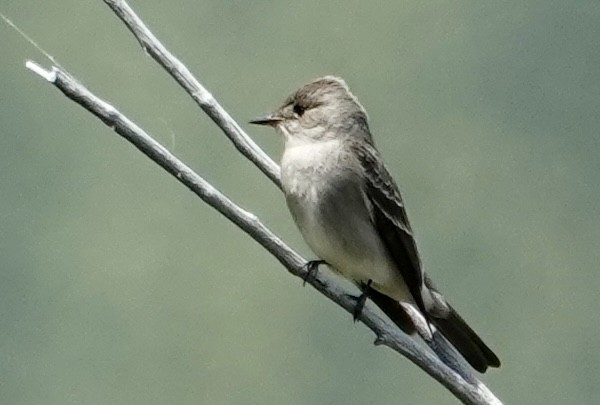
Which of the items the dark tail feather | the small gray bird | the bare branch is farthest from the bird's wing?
the bare branch

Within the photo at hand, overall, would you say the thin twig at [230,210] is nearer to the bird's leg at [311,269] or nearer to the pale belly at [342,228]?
the bird's leg at [311,269]

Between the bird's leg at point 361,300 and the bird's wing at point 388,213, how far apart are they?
0.07 meters

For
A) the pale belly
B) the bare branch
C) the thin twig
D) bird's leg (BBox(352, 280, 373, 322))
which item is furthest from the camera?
the pale belly

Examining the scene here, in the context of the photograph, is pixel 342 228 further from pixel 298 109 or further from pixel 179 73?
pixel 179 73

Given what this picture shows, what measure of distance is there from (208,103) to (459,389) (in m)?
0.62

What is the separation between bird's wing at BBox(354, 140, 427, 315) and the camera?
239cm

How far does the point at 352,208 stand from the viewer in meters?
2.39

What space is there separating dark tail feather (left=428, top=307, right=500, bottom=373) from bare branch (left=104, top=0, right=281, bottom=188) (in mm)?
620

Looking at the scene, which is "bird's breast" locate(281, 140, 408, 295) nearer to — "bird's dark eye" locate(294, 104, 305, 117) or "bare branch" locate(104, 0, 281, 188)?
"bird's dark eye" locate(294, 104, 305, 117)

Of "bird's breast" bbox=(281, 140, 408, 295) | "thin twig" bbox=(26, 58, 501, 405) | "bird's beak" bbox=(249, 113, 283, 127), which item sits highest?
"bird's beak" bbox=(249, 113, 283, 127)

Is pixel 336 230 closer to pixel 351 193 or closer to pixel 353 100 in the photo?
pixel 351 193

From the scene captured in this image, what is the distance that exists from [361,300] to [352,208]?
0.89 ft

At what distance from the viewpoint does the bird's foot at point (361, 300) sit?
203cm

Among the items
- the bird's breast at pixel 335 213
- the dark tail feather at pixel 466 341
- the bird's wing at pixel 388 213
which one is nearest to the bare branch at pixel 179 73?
the bird's breast at pixel 335 213
